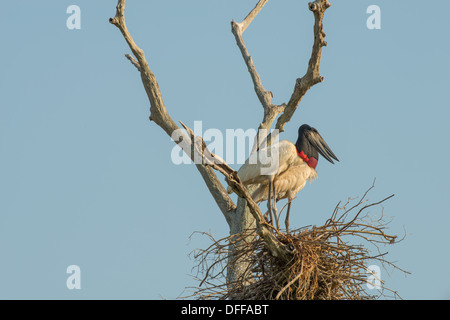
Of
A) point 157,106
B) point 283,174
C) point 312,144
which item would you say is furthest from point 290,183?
point 157,106

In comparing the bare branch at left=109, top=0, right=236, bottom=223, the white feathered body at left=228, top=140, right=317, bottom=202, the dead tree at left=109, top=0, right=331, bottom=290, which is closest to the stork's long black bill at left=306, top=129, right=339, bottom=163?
the white feathered body at left=228, top=140, right=317, bottom=202

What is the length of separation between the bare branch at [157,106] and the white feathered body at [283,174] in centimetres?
59

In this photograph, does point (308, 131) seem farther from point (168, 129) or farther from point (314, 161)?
point (168, 129)

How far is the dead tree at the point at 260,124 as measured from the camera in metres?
7.24

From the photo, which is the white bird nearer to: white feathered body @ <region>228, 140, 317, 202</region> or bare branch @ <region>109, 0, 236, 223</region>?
white feathered body @ <region>228, 140, 317, 202</region>

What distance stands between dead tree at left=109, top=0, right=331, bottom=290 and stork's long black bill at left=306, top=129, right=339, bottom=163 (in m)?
0.58

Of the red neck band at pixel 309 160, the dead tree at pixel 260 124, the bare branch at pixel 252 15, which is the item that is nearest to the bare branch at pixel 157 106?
the dead tree at pixel 260 124

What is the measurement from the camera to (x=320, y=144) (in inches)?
406

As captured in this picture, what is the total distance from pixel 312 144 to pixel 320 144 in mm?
112

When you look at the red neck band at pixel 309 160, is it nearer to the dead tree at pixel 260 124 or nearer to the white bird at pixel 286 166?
the white bird at pixel 286 166

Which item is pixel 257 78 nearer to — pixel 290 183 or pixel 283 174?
pixel 283 174
